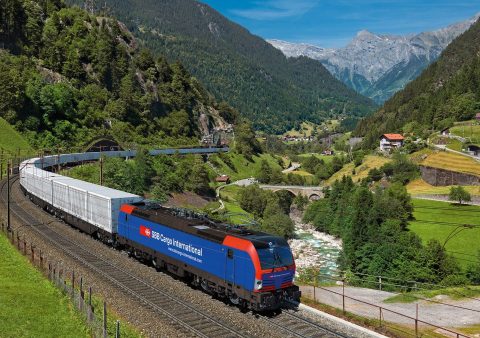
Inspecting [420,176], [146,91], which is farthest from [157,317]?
[146,91]

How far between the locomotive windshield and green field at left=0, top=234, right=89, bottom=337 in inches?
371

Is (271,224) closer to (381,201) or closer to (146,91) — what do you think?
(381,201)

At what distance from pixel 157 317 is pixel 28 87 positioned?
94779mm

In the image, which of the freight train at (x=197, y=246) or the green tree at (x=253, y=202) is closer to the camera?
the freight train at (x=197, y=246)

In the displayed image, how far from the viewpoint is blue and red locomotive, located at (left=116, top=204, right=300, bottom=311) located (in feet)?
76.7

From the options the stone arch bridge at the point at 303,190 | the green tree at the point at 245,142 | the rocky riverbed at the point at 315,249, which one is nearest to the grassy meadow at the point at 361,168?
the stone arch bridge at the point at 303,190

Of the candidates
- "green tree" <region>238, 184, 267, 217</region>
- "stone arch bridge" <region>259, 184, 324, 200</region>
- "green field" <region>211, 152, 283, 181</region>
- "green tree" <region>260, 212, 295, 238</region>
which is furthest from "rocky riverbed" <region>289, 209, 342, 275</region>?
"green field" <region>211, 152, 283, 181</region>

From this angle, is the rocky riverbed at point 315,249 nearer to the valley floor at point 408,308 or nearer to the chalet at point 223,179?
the chalet at point 223,179

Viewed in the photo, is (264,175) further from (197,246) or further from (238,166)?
(197,246)

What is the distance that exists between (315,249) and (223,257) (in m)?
72.0

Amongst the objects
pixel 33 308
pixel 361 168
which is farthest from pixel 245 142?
pixel 33 308

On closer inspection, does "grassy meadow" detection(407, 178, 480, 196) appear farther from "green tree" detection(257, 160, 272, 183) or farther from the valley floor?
the valley floor

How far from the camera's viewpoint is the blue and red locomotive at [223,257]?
921 inches

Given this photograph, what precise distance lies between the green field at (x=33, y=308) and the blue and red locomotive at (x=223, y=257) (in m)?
7.28
